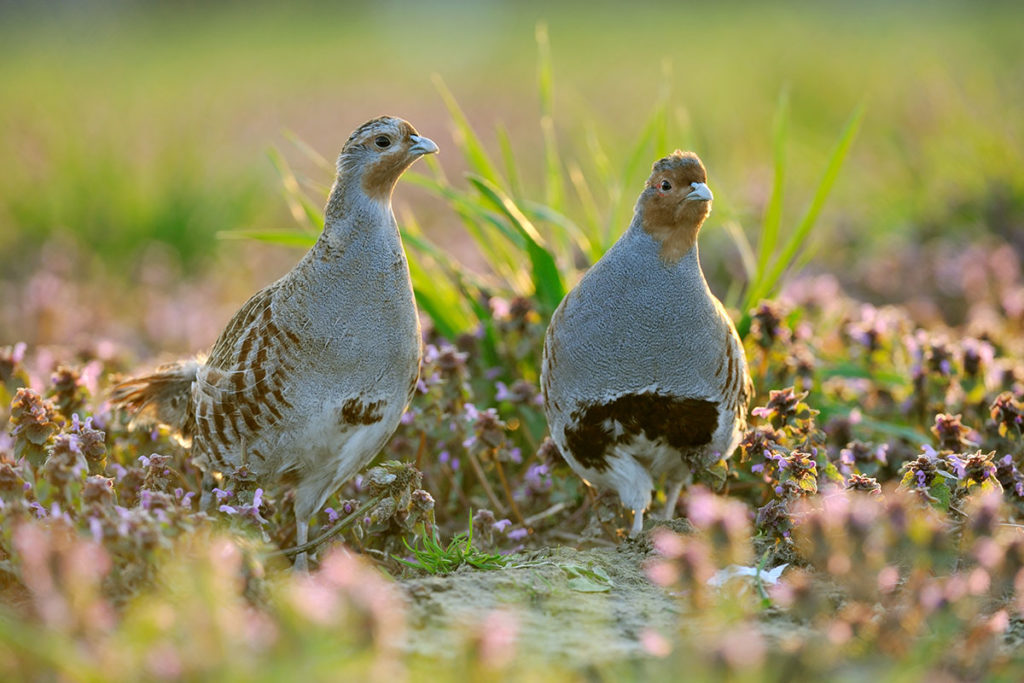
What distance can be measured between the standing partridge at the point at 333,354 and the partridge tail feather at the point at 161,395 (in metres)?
0.37

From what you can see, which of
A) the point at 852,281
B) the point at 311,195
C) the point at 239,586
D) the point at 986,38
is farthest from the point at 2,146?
the point at 986,38

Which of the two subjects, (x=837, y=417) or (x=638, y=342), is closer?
(x=638, y=342)

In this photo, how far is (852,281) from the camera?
7.18 metres

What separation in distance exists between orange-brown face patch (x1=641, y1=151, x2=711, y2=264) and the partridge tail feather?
4.93 feet

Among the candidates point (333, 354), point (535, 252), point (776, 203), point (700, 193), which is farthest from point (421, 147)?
point (776, 203)

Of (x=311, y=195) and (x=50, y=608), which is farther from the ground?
(x=311, y=195)

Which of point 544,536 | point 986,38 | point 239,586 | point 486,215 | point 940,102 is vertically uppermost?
point 986,38

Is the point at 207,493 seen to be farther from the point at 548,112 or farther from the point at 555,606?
the point at 548,112

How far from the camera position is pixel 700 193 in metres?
3.18

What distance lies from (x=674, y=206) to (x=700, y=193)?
0.09 metres

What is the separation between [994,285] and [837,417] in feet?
9.47

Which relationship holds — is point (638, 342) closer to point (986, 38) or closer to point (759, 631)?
point (759, 631)

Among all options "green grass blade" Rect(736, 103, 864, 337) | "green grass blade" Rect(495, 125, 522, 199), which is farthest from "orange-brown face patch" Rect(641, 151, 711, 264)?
"green grass blade" Rect(495, 125, 522, 199)

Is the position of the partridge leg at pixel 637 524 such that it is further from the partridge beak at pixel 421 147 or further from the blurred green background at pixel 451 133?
the blurred green background at pixel 451 133
